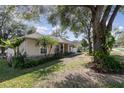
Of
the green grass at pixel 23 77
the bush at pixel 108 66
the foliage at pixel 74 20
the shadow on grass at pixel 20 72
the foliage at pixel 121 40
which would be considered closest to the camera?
the green grass at pixel 23 77

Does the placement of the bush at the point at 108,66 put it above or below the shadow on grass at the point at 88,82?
above

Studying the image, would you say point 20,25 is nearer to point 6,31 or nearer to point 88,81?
point 6,31

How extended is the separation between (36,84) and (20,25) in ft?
103

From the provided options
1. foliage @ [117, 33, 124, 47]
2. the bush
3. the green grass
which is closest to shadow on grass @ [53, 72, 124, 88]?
the green grass

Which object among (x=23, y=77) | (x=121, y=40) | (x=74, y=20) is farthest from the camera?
(x=121, y=40)

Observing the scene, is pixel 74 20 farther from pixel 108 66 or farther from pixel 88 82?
pixel 88 82

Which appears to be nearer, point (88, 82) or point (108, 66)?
point (88, 82)

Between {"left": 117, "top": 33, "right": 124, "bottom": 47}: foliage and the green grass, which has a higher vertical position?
{"left": 117, "top": 33, "right": 124, "bottom": 47}: foliage

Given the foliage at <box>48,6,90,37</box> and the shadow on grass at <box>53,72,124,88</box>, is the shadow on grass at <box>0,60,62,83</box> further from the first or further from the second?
the foliage at <box>48,6,90,37</box>

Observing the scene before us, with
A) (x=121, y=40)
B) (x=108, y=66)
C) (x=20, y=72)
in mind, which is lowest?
(x=20, y=72)

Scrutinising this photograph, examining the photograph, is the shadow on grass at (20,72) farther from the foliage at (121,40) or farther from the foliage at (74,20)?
the foliage at (121,40)

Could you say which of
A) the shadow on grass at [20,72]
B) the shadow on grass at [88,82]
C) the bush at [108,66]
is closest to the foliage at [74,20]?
the shadow on grass at [20,72]

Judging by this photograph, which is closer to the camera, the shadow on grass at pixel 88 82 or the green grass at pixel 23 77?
the shadow on grass at pixel 88 82

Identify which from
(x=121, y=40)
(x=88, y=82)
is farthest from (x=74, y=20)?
(x=121, y=40)
